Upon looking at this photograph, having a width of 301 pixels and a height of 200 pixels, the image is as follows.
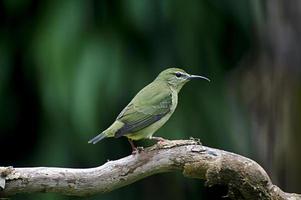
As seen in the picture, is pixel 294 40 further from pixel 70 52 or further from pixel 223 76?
pixel 70 52

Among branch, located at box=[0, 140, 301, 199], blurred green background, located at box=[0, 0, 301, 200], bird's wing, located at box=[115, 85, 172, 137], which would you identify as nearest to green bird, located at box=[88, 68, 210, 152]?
bird's wing, located at box=[115, 85, 172, 137]

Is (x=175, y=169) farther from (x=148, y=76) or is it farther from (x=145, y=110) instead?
(x=148, y=76)

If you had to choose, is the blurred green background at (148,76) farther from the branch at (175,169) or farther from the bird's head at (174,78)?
the branch at (175,169)

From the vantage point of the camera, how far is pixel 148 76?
26.1 ft

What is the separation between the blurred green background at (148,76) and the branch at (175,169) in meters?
2.13

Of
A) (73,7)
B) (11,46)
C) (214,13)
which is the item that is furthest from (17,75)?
(214,13)

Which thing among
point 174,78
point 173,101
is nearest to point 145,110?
point 173,101

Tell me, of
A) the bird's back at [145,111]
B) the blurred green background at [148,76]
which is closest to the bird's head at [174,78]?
the bird's back at [145,111]

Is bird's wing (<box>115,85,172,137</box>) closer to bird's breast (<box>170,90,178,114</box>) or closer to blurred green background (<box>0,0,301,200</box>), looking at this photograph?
bird's breast (<box>170,90,178,114</box>)

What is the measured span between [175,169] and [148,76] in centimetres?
247

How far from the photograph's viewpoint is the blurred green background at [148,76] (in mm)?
7707

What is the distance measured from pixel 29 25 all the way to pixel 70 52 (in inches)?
16.3

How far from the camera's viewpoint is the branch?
527 centimetres

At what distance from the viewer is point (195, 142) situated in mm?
5508
